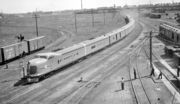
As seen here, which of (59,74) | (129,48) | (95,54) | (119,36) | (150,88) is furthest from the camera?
(119,36)

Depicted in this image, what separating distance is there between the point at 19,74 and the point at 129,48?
2915cm

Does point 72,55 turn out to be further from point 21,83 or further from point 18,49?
point 18,49

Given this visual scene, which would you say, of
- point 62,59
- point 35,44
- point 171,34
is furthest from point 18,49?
point 171,34

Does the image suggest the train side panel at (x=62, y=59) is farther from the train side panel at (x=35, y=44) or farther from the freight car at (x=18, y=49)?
the train side panel at (x=35, y=44)

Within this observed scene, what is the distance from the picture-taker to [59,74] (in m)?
36.4

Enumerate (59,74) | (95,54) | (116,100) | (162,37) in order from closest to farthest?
(116,100), (59,74), (95,54), (162,37)

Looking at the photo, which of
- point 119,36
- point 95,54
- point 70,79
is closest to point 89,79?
point 70,79

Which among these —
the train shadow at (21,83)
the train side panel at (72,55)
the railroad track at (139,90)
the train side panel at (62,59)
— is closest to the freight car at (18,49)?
the train shadow at (21,83)

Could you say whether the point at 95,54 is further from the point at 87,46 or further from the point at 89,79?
the point at 89,79

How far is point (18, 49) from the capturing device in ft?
165

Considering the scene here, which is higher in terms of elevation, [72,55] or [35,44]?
[35,44]

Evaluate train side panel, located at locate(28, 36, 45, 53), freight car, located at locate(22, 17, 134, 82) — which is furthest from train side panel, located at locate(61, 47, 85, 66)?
train side panel, located at locate(28, 36, 45, 53)

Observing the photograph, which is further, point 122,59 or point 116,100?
point 122,59

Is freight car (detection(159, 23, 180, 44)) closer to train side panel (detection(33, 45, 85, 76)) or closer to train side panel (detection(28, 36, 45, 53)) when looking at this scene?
train side panel (detection(33, 45, 85, 76))
